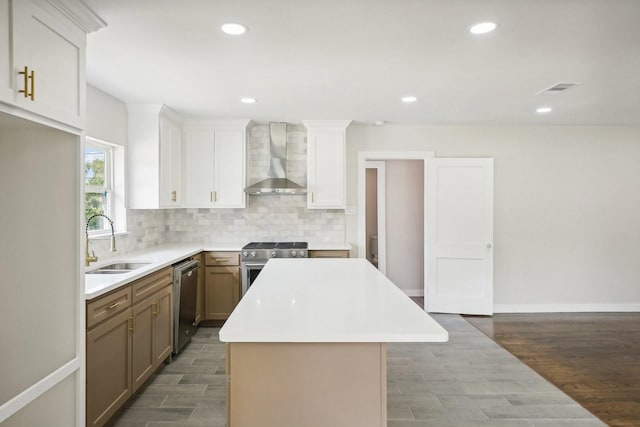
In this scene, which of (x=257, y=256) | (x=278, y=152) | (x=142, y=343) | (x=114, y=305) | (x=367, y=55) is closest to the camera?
(x=114, y=305)

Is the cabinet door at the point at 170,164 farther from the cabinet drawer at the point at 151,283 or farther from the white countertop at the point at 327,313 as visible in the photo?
the white countertop at the point at 327,313

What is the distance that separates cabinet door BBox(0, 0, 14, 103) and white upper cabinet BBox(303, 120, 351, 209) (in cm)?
325

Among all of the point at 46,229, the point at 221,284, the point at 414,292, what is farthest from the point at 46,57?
the point at 414,292

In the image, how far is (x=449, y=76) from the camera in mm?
2967

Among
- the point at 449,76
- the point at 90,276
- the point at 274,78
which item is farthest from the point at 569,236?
the point at 90,276

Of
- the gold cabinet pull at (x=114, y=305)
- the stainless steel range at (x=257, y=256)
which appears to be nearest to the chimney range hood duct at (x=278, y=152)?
the stainless steel range at (x=257, y=256)

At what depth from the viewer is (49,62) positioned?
165cm

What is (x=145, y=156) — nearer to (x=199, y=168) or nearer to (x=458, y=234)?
(x=199, y=168)

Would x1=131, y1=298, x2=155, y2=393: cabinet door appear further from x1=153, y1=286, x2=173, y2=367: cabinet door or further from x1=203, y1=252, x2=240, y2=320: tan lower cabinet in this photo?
x1=203, y1=252, x2=240, y2=320: tan lower cabinet

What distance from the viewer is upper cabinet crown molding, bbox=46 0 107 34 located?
1.73m

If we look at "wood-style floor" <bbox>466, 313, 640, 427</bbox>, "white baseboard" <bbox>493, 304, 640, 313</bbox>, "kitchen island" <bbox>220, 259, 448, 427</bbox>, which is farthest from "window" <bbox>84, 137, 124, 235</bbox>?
"white baseboard" <bbox>493, 304, 640, 313</bbox>

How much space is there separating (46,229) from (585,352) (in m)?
4.35

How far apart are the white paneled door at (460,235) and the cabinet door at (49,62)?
387 centimetres

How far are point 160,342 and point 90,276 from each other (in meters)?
0.84
